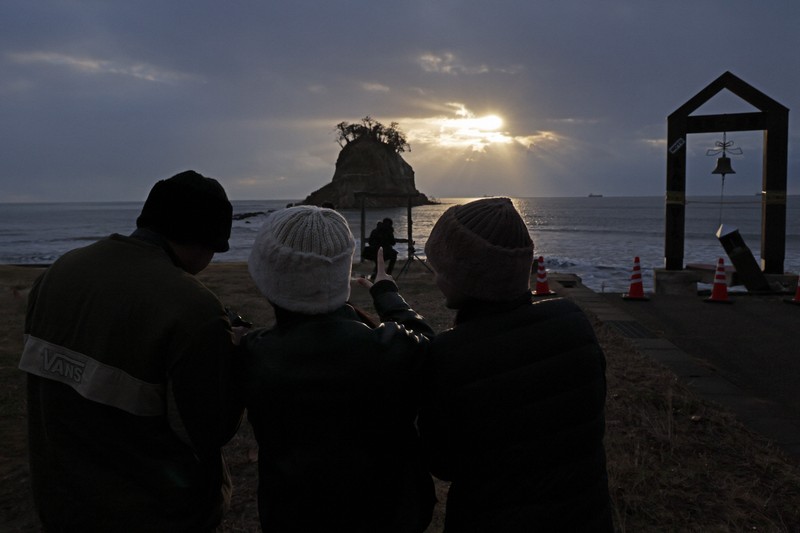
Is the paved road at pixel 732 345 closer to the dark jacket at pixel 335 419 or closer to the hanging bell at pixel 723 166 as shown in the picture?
the hanging bell at pixel 723 166

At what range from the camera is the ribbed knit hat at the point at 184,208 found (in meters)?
1.69

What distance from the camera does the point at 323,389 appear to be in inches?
58.2

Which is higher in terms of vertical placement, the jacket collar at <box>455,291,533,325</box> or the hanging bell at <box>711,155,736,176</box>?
the hanging bell at <box>711,155,736,176</box>

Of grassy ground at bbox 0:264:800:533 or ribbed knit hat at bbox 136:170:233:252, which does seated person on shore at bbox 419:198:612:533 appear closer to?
ribbed knit hat at bbox 136:170:233:252

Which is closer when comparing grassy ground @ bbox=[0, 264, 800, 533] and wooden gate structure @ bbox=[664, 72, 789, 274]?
grassy ground @ bbox=[0, 264, 800, 533]

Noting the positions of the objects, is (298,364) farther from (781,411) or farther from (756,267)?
(756,267)

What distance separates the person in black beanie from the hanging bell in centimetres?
1214

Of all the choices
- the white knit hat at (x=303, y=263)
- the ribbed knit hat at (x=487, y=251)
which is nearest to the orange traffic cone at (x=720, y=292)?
the ribbed knit hat at (x=487, y=251)

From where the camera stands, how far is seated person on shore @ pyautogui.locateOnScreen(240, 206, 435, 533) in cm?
149

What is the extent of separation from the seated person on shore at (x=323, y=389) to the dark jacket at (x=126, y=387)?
0.14m

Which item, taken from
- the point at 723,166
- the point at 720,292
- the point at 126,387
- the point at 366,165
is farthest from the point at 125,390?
the point at 366,165

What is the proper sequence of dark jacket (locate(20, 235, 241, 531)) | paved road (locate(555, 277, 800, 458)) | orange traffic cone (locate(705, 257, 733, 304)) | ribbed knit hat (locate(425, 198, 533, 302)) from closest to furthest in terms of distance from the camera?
dark jacket (locate(20, 235, 241, 531)) → ribbed knit hat (locate(425, 198, 533, 302)) → paved road (locate(555, 277, 800, 458)) → orange traffic cone (locate(705, 257, 733, 304))

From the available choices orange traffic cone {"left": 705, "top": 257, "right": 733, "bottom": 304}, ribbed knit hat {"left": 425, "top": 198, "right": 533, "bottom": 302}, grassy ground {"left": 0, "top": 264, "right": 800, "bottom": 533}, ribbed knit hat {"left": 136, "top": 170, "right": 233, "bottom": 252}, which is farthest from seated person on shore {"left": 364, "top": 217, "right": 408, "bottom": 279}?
ribbed knit hat {"left": 425, "top": 198, "right": 533, "bottom": 302}

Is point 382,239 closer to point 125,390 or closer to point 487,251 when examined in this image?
point 487,251
